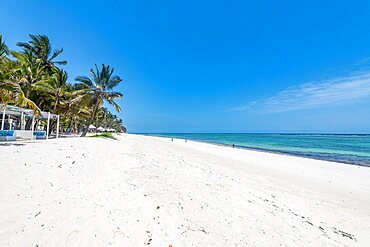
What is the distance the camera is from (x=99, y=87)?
20266 millimetres

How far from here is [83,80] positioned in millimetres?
19953

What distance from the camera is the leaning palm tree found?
20062mm

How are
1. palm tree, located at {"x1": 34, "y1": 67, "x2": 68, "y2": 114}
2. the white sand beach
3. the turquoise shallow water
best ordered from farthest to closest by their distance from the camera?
palm tree, located at {"x1": 34, "y1": 67, "x2": 68, "y2": 114} → the turquoise shallow water → the white sand beach

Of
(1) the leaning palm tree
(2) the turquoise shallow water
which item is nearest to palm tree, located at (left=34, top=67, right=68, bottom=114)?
(1) the leaning palm tree

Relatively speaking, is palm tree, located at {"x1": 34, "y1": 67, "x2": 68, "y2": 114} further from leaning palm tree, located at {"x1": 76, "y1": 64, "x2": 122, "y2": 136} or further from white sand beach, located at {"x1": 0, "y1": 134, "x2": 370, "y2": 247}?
white sand beach, located at {"x1": 0, "y1": 134, "x2": 370, "y2": 247}

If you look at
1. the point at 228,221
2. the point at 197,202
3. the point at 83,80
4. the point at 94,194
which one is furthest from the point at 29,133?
the point at 228,221

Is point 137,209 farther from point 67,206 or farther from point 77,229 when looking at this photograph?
point 67,206

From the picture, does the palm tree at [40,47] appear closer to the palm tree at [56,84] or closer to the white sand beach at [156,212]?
the palm tree at [56,84]

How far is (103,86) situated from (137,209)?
2093 centimetres

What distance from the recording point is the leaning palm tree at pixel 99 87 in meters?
20.1

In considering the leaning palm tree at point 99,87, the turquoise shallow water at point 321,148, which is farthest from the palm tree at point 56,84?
the turquoise shallow water at point 321,148

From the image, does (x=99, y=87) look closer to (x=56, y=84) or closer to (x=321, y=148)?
(x=56, y=84)

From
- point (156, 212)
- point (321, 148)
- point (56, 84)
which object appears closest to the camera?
point (156, 212)

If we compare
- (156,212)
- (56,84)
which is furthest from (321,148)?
(56,84)
